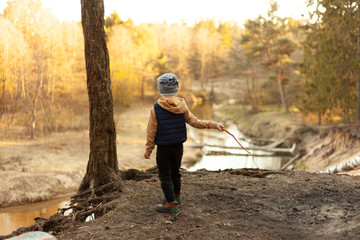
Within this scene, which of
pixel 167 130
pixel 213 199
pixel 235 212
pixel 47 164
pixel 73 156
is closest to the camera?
pixel 167 130

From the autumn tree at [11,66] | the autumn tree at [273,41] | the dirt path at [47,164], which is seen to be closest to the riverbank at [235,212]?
the dirt path at [47,164]

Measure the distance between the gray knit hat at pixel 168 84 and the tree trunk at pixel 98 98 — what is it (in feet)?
7.93

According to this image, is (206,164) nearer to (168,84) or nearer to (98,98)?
(98,98)

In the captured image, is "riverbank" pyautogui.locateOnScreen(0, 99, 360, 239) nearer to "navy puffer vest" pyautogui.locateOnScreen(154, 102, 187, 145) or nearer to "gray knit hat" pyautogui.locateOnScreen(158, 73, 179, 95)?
"navy puffer vest" pyautogui.locateOnScreen(154, 102, 187, 145)

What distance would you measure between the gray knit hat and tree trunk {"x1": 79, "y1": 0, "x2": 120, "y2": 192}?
2416 mm

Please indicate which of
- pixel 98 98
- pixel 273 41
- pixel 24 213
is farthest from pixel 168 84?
pixel 273 41

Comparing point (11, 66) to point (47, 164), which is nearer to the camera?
point (47, 164)

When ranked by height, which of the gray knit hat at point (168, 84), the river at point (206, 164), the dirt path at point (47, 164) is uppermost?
the gray knit hat at point (168, 84)

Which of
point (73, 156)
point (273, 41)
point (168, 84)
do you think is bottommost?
point (73, 156)

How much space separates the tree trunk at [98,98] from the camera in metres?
6.97

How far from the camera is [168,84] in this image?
16.6ft

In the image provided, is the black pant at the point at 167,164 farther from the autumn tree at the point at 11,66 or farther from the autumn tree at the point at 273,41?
the autumn tree at the point at 273,41

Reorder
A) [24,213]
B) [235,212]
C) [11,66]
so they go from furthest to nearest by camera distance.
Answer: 1. [11,66]
2. [24,213]
3. [235,212]

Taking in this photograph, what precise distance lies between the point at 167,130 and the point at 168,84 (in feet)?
2.14
